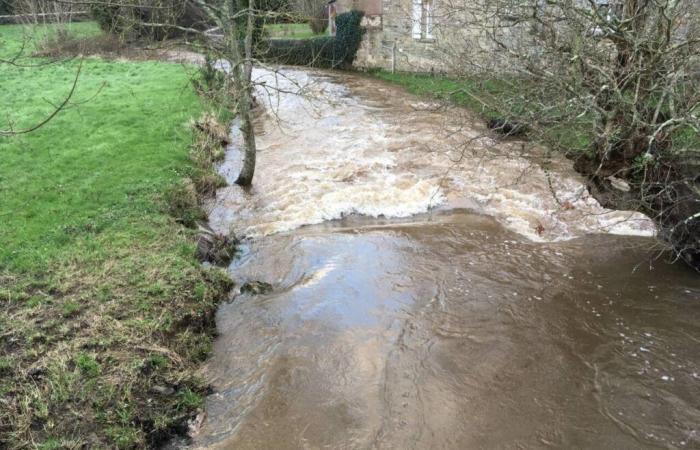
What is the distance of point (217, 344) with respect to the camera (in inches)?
272

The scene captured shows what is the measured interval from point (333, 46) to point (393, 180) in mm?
15358

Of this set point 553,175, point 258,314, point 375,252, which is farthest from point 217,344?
point 553,175

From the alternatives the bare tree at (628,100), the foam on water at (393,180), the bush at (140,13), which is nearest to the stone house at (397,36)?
the foam on water at (393,180)

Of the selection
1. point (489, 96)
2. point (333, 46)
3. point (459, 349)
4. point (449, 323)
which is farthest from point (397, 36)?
point (459, 349)

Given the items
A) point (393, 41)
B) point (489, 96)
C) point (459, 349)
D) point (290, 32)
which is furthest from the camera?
point (290, 32)

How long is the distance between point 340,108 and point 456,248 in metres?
10.8

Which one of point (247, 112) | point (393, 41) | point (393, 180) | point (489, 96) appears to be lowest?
point (393, 180)

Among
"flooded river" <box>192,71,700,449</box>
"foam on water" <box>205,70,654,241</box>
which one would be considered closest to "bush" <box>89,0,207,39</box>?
"foam on water" <box>205,70,654,241</box>

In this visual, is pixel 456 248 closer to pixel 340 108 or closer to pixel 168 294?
pixel 168 294

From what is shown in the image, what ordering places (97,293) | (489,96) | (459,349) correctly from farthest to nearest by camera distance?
1. (489,96)
2. (97,293)
3. (459,349)

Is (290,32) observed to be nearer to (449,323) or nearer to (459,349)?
(449,323)

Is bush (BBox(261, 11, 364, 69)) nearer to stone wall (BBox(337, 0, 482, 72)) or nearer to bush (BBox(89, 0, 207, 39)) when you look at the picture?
stone wall (BBox(337, 0, 482, 72))

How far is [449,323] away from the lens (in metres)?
7.12

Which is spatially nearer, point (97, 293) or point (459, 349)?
point (459, 349)
